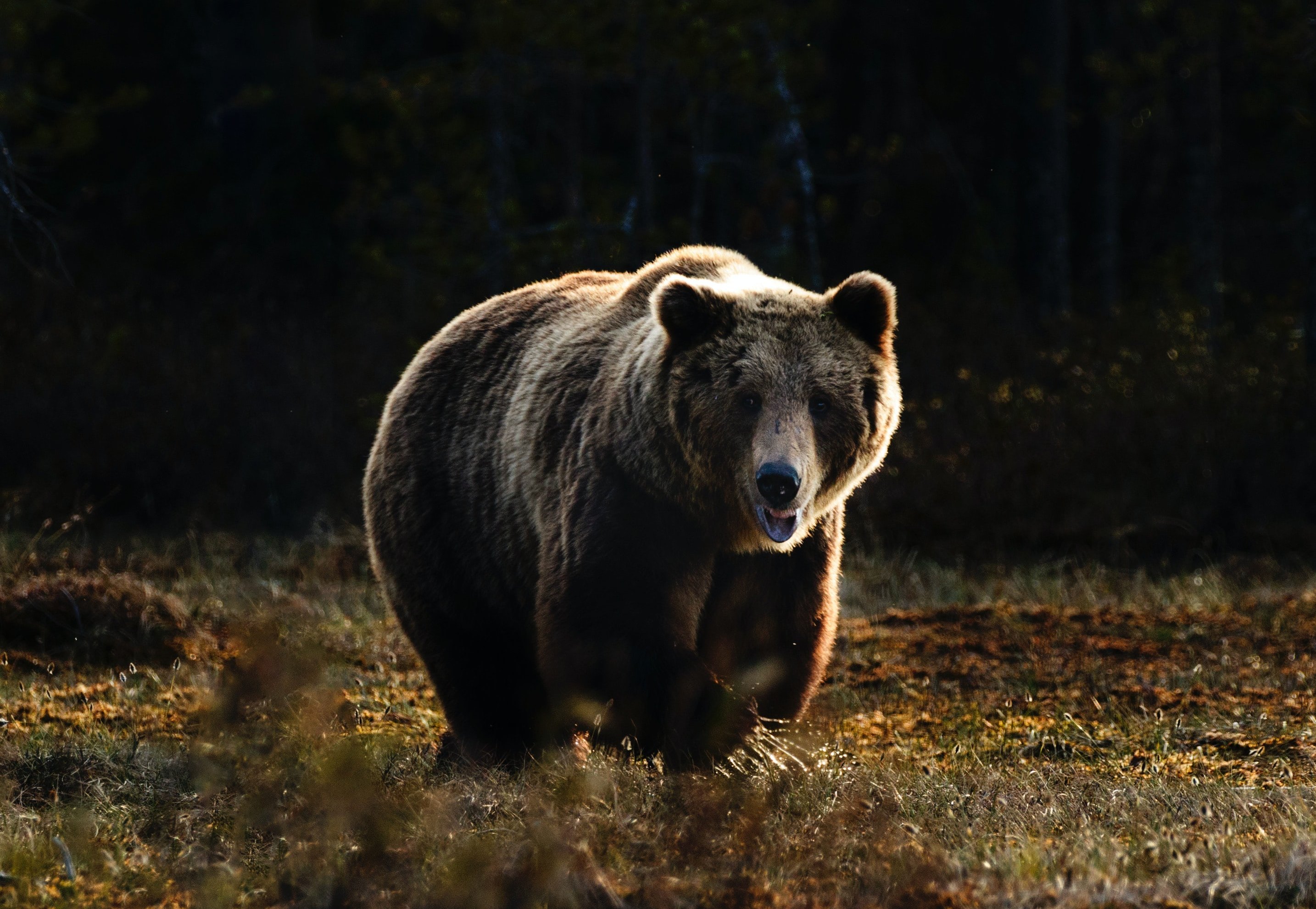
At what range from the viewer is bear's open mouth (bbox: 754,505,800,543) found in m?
4.00

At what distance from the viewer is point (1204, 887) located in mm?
3137

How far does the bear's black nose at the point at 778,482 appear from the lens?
12.7 ft

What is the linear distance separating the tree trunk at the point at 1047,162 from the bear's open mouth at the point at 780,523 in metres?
12.2

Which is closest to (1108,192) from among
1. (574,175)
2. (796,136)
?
(796,136)

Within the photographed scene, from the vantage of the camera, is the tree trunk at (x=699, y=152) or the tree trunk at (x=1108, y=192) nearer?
the tree trunk at (x=699, y=152)

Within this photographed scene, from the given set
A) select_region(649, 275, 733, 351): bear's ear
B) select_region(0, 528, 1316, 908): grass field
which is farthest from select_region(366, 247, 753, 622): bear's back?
select_region(0, 528, 1316, 908): grass field

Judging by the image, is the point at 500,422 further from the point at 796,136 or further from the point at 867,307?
the point at 796,136

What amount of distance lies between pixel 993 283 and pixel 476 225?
6866 mm

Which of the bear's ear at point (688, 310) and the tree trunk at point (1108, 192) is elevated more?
the bear's ear at point (688, 310)

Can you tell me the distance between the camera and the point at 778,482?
388cm

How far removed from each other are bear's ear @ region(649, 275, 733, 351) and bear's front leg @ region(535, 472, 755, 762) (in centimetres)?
49

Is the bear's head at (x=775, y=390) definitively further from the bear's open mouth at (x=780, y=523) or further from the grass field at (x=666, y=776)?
the grass field at (x=666, y=776)

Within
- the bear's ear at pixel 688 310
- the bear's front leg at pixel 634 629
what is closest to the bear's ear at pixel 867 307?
the bear's ear at pixel 688 310

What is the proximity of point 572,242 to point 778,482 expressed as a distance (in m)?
6.62
